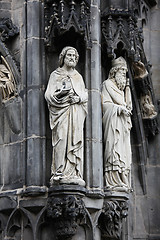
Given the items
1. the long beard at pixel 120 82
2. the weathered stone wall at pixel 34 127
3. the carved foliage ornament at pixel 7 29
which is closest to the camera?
the weathered stone wall at pixel 34 127

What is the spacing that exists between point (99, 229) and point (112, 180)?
87 cm

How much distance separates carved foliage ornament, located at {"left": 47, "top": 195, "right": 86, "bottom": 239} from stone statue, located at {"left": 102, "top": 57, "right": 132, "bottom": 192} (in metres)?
0.90

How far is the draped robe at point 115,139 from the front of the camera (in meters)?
14.8

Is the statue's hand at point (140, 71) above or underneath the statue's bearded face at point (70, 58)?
above

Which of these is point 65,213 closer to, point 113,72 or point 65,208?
point 65,208

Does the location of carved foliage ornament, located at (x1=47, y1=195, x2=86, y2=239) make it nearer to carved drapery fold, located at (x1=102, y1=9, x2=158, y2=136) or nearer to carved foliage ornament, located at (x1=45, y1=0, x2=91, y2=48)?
carved foliage ornament, located at (x1=45, y1=0, x2=91, y2=48)

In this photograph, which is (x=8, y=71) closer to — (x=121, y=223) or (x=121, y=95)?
(x=121, y=95)

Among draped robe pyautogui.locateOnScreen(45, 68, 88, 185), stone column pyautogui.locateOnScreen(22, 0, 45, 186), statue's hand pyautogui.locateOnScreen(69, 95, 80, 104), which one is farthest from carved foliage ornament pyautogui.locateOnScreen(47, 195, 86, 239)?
statue's hand pyautogui.locateOnScreen(69, 95, 80, 104)

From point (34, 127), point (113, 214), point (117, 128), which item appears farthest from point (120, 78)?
point (113, 214)

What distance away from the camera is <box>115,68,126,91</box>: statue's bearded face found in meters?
15.4

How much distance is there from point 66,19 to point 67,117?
5.58 feet

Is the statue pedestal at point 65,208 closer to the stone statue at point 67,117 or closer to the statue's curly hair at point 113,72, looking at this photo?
the stone statue at point 67,117

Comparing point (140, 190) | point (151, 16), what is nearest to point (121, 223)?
point (140, 190)

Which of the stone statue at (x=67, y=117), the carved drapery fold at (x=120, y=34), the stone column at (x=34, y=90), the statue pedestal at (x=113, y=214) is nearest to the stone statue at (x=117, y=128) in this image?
the statue pedestal at (x=113, y=214)
